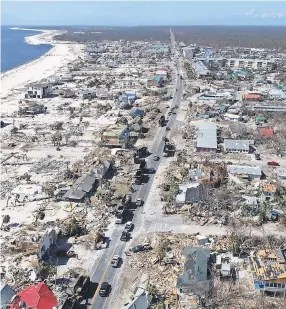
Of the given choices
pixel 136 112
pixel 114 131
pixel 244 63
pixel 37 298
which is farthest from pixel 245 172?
pixel 244 63

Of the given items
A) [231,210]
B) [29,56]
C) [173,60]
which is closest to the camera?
[231,210]

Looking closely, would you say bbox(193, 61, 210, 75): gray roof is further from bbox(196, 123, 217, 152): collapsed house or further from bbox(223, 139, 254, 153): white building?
bbox(223, 139, 254, 153): white building

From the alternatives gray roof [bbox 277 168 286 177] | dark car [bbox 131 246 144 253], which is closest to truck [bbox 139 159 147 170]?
gray roof [bbox 277 168 286 177]

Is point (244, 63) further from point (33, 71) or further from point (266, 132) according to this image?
point (266, 132)

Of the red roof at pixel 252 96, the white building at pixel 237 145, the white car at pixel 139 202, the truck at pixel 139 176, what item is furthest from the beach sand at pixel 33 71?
the white car at pixel 139 202

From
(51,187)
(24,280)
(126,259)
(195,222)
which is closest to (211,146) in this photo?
(195,222)

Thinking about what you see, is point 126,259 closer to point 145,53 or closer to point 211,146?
point 211,146
